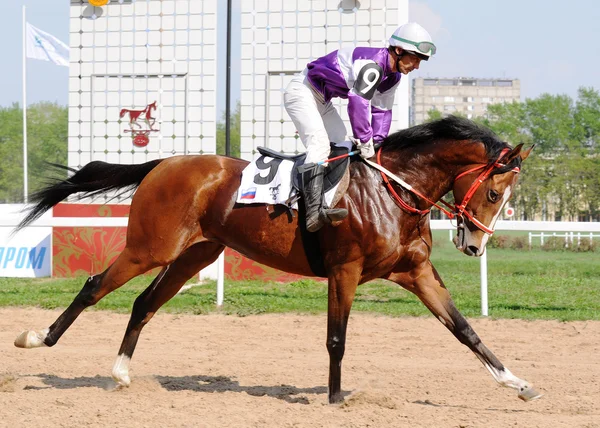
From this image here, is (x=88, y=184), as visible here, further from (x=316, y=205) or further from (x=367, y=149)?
(x=367, y=149)

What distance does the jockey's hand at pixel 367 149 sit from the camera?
4984 millimetres

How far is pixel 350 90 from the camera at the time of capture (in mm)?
4812

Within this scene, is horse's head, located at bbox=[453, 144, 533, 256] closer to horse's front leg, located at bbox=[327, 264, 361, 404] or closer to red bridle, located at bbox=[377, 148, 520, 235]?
red bridle, located at bbox=[377, 148, 520, 235]

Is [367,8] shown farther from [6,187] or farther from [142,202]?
[6,187]

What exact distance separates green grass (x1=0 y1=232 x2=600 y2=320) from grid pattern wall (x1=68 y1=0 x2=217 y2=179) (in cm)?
233

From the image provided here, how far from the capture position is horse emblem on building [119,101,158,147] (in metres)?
12.3

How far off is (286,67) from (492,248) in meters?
13.6

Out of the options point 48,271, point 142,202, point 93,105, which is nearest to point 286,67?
point 93,105

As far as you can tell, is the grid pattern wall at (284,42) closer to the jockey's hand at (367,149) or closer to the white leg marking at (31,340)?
the jockey's hand at (367,149)

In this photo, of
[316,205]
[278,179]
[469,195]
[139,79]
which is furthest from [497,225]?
[139,79]

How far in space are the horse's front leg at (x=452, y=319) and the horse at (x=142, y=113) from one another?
7.98 metres

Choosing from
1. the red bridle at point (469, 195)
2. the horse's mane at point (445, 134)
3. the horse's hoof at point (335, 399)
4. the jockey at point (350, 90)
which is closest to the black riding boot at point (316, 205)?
the jockey at point (350, 90)

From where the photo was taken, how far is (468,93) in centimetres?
13050

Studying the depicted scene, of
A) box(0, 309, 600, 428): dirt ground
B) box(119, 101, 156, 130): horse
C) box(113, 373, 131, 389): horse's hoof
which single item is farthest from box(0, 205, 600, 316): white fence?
box(113, 373, 131, 389): horse's hoof
